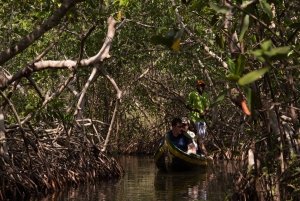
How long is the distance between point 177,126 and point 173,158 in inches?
32.1

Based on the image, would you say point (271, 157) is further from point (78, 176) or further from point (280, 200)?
point (78, 176)

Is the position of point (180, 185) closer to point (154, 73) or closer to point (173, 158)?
point (173, 158)

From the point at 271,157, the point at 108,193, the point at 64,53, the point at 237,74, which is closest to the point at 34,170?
the point at 108,193

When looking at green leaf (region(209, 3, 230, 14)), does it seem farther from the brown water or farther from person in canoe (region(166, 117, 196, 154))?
person in canoe (region(166, 117, 196, 154))

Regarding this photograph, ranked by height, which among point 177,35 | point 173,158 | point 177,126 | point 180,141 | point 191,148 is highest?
point 177,126

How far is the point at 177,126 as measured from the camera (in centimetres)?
1257

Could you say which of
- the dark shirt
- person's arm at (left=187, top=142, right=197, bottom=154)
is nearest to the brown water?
person's arm at (left=187, top=142, right=197, bottom=154)

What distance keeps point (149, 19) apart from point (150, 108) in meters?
4.70

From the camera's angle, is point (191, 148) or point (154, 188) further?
point (191, 148)

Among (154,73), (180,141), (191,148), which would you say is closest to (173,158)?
(180,141)

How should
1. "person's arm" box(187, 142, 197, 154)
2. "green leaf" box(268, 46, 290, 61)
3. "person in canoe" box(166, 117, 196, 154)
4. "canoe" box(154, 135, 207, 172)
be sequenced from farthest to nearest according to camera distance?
"person's arm" box(187, 142, 197, 154), "canoe" box(154, 135, 207, 172), "person in canoe" box(166, 117, 196, 154), "green leaf" box(268, 46, 290, 61)

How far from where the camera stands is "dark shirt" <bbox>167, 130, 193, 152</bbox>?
1302 cm

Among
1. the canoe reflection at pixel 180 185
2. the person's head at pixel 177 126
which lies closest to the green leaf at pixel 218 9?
the canoe reflection at pixel 180 185

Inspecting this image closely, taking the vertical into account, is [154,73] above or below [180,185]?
above
